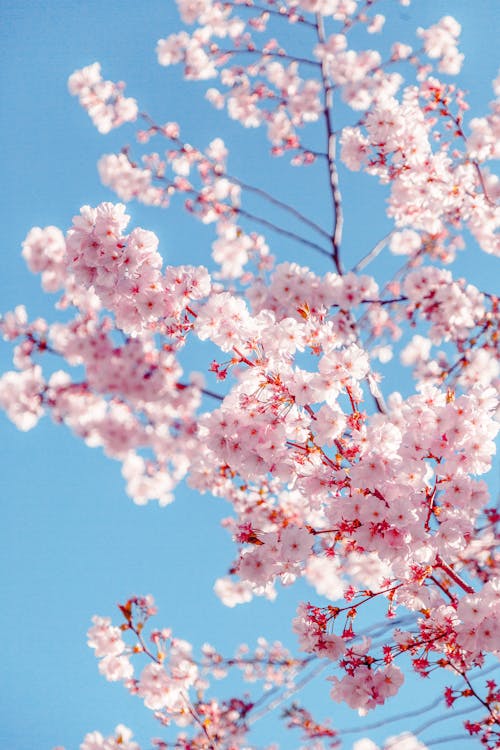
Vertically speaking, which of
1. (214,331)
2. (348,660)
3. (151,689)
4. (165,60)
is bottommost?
(348,660)

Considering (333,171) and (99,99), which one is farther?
(99,99)

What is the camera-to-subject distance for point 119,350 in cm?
260

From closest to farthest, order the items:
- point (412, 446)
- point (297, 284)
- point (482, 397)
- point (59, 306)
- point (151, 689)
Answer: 1. point (412, 446)
2. point (482, 397)
3. point (297, 284)
4. point (151, 689)
5. point (59, 306)

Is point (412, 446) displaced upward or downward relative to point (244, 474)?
downward

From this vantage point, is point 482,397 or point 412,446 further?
point 482,397

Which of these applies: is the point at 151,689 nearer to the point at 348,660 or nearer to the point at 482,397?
the point at 348,660

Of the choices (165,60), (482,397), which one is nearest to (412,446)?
(482,397)

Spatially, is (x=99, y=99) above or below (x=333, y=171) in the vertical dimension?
above

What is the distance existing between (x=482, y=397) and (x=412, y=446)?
0.67 m

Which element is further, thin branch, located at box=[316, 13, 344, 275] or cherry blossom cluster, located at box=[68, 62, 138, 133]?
cherry blossom cluster, located at box=[68, 62, 138, 133]

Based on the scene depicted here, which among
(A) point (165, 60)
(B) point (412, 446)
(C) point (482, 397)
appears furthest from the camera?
(A) point (165, 60)

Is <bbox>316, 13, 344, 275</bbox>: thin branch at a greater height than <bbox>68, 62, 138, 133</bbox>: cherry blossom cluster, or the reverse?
<bbox>68, 62, 138, 133</bbox>: cherry blossom cluster

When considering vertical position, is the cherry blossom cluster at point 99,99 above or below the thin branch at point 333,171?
above

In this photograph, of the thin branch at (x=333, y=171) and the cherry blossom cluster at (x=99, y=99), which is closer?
the thin branch at (x=333, y=171)
